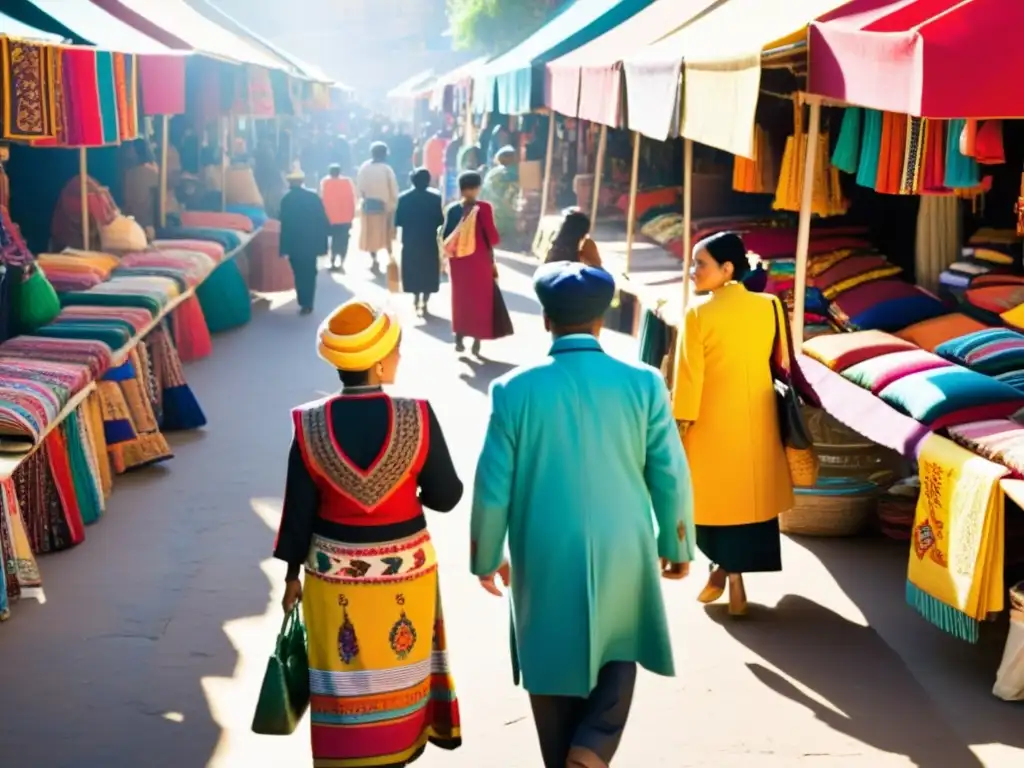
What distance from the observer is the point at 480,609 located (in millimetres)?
6090

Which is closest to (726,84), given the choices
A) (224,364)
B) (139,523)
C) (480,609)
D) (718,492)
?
(718,492)

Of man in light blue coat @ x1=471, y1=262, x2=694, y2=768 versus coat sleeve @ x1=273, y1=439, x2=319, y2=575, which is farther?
coat sleeve @ x1=273, y1=439, x2=319, y2=575

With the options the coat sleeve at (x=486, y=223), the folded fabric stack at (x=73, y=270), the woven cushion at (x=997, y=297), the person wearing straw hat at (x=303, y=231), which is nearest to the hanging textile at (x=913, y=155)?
the woven cushion at (x=997, y=297)

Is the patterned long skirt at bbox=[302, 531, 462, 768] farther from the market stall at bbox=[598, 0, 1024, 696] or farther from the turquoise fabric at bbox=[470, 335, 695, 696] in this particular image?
the market stall at bbox=[598, 0, 1024, 696]

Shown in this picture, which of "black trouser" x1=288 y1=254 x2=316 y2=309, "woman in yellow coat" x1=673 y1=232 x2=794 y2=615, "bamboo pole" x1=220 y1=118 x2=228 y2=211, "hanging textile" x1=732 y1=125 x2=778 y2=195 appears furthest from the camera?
"bamboo pole" x1=220 y1=118 x2=228 y2=211

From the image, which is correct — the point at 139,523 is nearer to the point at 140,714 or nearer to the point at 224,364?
the point at 140,714

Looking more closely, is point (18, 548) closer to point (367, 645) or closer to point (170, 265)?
point (367, 645)

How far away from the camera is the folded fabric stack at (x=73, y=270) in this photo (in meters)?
9.39

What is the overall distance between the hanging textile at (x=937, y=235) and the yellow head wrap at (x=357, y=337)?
15.1 ft

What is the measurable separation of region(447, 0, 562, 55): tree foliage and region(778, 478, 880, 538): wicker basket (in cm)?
3162

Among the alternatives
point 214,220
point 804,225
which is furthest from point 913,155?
point 214,220

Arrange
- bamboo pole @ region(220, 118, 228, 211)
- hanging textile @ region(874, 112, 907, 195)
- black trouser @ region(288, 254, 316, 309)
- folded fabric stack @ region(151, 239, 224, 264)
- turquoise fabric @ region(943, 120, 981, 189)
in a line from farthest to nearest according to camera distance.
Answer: bamboo pole @ region(220, 118, 228, 211) → black trouser @ region(288, 254, 316, 309) → folded fabric stack @ region(151, 239, 224, 264) → hanging textile @ region(874, 112, 907, 195) → turquoise fabric @ region(943, 120, 981, 189)

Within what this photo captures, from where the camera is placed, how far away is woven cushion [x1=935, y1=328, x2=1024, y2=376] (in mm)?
6195

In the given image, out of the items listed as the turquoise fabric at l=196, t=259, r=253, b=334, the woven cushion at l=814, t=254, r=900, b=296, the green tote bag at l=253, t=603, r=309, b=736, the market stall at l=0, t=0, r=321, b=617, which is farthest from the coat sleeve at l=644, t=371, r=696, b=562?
the turquoise fabric at l=196, t=259, r=253, b=334
